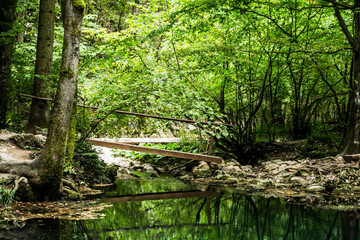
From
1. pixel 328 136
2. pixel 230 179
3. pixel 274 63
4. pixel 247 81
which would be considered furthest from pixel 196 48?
pixel 328 136

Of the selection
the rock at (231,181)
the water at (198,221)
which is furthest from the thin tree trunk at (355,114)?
the water at (198,221)

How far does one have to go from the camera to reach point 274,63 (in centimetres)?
1052

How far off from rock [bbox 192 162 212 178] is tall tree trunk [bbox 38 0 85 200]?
5.27 metres

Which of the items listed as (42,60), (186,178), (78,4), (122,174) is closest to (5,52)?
(42,60)

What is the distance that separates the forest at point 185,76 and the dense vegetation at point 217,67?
38mm

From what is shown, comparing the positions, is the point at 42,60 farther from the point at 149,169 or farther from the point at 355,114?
the point at 355,114

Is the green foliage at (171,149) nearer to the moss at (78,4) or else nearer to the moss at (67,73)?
the moss at (67,73)

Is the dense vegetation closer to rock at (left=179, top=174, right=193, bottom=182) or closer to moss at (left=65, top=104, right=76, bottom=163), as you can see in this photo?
moss at (left=65, top=104, right=76, bottom=163)

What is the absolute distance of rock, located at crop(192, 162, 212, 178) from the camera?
9672mm

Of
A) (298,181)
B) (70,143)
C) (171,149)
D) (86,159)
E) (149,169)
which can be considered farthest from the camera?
(171,149)

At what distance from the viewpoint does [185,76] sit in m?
10.0

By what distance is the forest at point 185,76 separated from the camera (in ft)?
22.1

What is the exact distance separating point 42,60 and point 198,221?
5.73 m

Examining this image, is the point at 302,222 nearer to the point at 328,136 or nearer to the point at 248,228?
the point at 248,228
